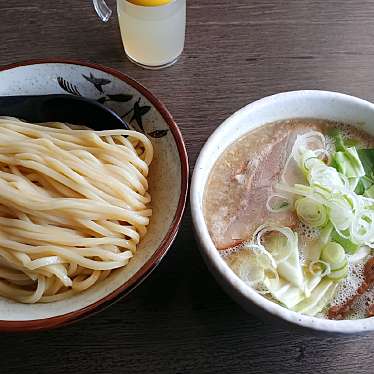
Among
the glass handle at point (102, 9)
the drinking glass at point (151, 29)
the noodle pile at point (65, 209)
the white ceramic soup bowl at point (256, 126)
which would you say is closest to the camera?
the white ceramic soup bowl at point (256, 126)

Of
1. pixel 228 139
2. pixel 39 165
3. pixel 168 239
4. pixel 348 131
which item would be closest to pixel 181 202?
pixel 168 239

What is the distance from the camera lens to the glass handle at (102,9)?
1.50 metres

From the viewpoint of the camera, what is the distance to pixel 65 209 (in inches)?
42.1

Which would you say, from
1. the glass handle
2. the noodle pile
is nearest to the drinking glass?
the glass handle

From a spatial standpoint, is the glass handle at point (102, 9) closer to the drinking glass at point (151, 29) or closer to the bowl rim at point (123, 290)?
the drinking glass at point (151, 29)

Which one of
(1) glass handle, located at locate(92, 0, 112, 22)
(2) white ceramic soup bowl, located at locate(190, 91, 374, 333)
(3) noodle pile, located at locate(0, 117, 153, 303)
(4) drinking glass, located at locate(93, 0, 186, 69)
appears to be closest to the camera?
(2) white ceramic soup bowl, located at locate(190, 91, 374, 333)

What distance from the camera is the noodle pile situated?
106 cm

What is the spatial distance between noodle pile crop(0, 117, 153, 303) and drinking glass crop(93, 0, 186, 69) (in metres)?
0.37

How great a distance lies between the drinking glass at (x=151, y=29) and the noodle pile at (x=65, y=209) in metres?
0.37

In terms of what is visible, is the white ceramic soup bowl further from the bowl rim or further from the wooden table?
the wooden table

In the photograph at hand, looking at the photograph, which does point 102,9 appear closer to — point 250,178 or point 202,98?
point 202,98

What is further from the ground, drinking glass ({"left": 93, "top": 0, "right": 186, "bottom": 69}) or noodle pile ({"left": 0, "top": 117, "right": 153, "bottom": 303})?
drinking glass ({"left": 93, "top": 0, "right": 186, "bottom": 69})

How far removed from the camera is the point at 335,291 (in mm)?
1039

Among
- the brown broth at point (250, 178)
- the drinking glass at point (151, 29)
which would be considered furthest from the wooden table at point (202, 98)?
the brown broth at point (250, 178)
